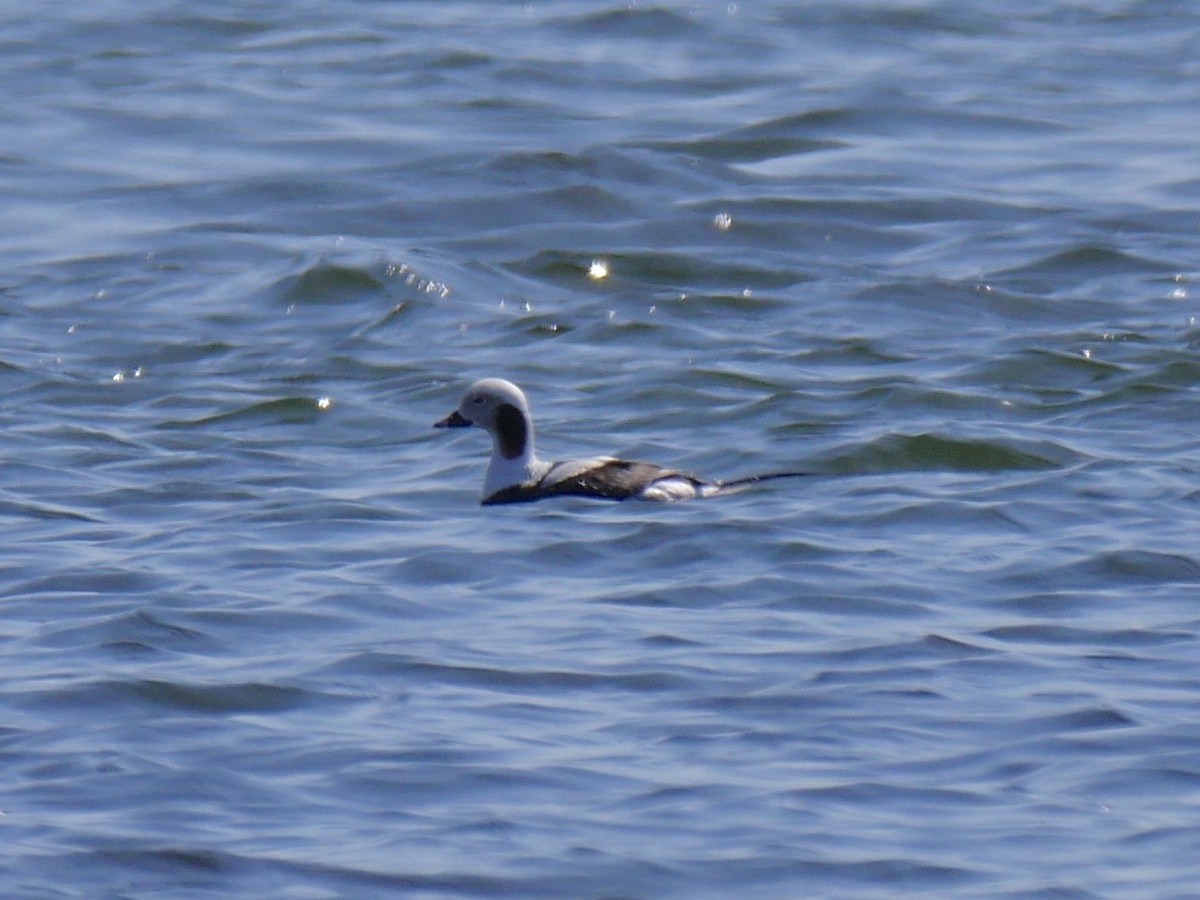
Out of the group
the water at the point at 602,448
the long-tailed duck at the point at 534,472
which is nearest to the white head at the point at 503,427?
the long-tailed duck at the point at 534,472

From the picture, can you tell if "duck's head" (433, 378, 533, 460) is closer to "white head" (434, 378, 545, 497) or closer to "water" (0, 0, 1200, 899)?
"white head" (434, 378, 545, 497)

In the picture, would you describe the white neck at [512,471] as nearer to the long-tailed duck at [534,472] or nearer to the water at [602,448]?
the long-tailed duck at [534,472]

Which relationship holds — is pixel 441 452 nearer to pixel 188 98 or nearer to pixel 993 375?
pixel 993 375

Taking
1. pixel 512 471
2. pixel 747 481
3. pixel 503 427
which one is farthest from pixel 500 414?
pixel 747 481

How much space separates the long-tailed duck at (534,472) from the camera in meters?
11.8

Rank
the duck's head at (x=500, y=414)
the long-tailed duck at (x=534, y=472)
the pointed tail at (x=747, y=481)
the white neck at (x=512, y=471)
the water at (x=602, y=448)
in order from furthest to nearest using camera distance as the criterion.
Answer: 1. the duck's head at (x=500, y=414)
2. the white neck at (x=512, y=471)
3. the pointed tail at (x=747, y=481)
4. the long-tailed duck at (x=534, y=472)
5. the water at (x=602, y=448)

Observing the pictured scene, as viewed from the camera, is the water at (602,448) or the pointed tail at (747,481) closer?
the water at (602,448)

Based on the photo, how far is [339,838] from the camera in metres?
7.36

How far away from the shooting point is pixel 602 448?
13609 mm

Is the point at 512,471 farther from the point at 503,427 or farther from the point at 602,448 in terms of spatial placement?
the point at 602,448

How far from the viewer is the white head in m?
12.3

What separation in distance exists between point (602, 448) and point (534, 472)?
136 cm

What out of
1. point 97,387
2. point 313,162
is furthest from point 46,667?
point 313,162

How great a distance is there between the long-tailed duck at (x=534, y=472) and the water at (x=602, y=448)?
0.15m
